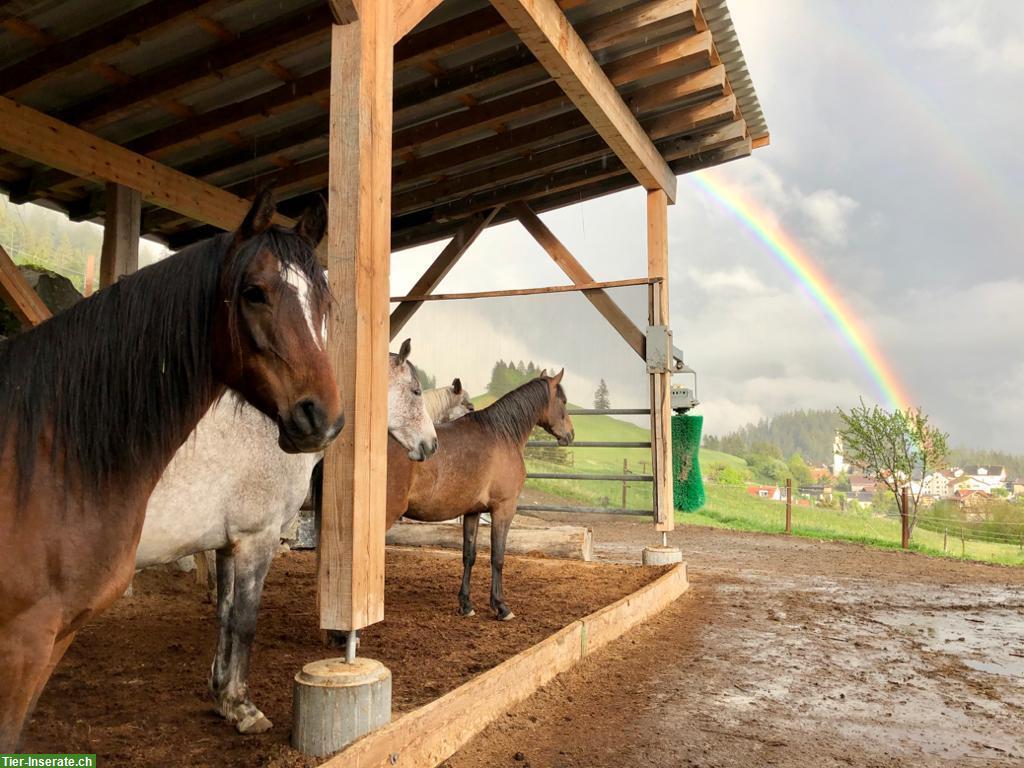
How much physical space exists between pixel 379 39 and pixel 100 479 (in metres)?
1.62

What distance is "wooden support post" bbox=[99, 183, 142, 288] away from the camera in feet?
17.1

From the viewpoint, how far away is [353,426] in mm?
2182

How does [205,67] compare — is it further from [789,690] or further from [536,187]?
[789,690]

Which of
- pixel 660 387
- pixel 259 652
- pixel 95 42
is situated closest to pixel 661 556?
pixel 660 387

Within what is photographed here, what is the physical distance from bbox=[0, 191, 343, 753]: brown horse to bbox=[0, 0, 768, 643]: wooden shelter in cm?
51

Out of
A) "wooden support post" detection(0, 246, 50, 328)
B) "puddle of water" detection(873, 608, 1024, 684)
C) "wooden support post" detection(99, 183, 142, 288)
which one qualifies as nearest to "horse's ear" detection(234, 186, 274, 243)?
"wooden support post" detection(0, 246, 50, 328)

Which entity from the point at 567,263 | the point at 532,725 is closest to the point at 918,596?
the point at 567,263

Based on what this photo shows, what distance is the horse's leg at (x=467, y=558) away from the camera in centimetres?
467

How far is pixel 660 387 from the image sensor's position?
6.59 meters

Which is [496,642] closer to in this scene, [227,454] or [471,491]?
[471,491]

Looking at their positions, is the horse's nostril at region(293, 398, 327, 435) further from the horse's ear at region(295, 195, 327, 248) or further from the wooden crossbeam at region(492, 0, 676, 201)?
the wooden crossbeam at region(492, 0, 676, 201)

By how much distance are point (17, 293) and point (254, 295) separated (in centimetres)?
339

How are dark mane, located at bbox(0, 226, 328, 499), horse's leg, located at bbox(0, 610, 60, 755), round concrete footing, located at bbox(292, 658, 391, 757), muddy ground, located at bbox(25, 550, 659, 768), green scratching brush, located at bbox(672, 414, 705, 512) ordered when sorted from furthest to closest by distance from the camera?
green scratching brush, located at bbox(672, 414, 705, 512), muddy ground, located at bbox(25, 550, 659, 768), round concrete footing, located at bbox(292, 658, 391, 757), dark mane, located at bbox(0, 226, 328, 499), horse's leg, located at bbox(0, 610, 60, 755)

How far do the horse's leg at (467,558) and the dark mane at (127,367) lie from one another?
3.21m
